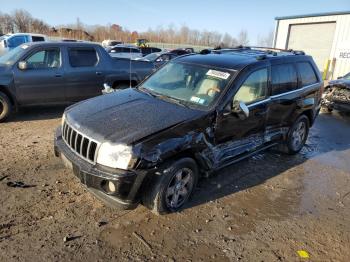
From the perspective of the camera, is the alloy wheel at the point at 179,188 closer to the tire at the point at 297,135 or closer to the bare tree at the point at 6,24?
the tire at the point at 297,135

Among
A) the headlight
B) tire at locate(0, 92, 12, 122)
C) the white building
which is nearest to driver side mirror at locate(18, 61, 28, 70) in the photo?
tire at locate(0, 92, 12, 122)

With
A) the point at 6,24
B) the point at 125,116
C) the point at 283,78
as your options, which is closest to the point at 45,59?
the point at 125,116

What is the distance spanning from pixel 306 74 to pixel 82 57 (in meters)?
4.96

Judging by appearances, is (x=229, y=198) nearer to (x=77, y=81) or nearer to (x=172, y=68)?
(x=172, y=68)

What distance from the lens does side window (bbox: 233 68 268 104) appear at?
168 inches

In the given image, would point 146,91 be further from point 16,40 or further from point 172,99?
point 16,40

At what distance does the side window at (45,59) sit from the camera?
6.89 metres

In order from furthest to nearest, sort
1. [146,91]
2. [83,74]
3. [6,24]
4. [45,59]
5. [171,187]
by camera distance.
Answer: [6,24]
[83,74]
[45,59]
[146,91]
[171,187]

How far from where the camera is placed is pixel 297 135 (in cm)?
591

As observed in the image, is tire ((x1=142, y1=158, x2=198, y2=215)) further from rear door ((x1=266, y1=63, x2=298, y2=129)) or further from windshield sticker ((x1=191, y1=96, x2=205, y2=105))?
rear door ((x1=266, y1=63, x2=298, y2=129))

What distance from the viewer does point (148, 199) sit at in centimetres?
346

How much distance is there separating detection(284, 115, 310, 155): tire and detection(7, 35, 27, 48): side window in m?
20.6

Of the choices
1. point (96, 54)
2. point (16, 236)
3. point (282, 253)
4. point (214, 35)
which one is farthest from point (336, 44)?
point (214, 35)

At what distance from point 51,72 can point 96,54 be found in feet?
4.02
